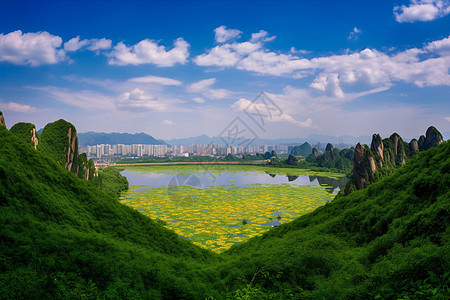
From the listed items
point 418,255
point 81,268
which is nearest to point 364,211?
point 418,255

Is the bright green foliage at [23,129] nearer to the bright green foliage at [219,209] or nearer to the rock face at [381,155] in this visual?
the bright green foliage at [219,209]

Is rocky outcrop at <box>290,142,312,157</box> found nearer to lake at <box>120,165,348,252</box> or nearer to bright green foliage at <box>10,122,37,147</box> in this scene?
lake at <box>120,165,348,252</box>

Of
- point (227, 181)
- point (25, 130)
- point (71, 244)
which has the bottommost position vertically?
point (227, 181)

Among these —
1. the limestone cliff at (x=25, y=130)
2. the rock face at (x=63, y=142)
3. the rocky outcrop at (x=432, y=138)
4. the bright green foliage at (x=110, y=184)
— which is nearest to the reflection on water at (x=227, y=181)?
the bright green foliage at (x=110, y=184)

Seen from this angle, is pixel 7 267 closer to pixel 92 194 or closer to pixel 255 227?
pixel 92 194

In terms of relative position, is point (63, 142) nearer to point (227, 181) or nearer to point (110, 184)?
point (110, 184)

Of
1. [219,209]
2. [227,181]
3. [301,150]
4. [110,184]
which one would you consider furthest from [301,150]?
[219,209]

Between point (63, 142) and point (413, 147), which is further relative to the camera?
point (413, 147)
